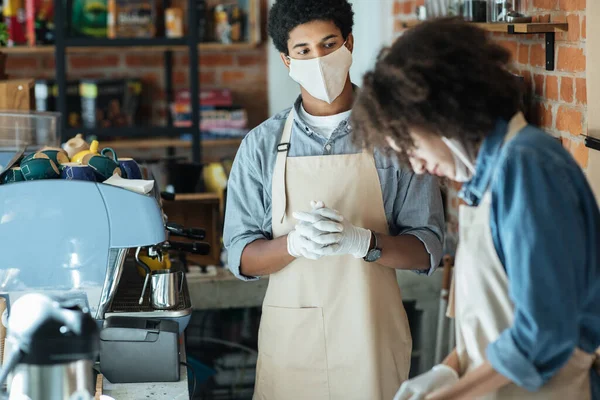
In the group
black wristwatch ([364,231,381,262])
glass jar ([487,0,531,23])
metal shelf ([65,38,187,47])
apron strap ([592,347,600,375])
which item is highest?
glass jar ([487,0,531,23])

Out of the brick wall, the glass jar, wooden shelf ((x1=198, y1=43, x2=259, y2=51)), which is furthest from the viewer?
wooden shelf ((x1=198, y1=43, x2=259, y2=51))

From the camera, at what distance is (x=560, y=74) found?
2.23 metres

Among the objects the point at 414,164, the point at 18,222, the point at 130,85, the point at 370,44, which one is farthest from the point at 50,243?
the point at 130,85

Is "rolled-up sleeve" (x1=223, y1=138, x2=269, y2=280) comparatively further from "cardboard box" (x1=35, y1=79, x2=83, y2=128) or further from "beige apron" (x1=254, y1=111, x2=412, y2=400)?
"cardboard box" (x1=35, y1=79, x2=83, y2=128)

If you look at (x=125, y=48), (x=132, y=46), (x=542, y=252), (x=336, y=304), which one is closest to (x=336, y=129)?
(x=336, y=304)

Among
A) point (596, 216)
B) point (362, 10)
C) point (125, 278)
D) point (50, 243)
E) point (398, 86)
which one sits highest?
point (362, 10)

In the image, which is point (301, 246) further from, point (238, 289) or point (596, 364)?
point (238, 289)

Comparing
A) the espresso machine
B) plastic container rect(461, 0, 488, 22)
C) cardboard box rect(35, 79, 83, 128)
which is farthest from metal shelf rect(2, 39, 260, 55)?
the espresso machine

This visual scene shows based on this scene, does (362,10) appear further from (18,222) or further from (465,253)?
(465,253)

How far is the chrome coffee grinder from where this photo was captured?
3.71 feet

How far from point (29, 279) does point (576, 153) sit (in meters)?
1.39

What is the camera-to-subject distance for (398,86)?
116 cm

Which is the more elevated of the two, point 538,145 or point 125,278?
point 538,145

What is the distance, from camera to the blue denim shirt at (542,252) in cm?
108
